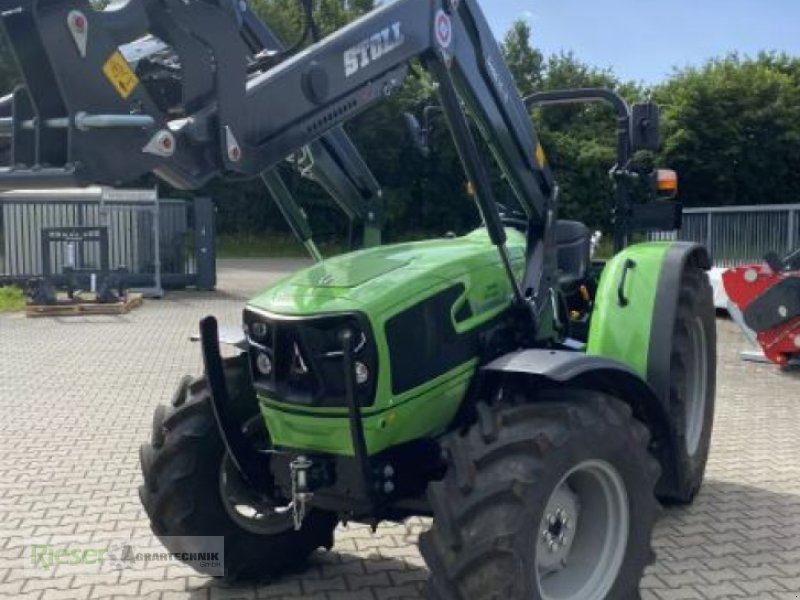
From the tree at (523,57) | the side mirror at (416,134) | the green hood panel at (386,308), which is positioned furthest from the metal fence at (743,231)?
the tree at (523,57)

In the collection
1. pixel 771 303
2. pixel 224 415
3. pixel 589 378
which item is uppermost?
pixel 589 378

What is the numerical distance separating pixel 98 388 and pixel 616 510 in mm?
6473

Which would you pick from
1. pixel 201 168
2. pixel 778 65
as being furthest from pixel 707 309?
pixel 778 65

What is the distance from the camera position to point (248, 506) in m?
4.39

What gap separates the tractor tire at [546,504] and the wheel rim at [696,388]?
1.90 metres

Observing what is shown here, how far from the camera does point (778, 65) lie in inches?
1523


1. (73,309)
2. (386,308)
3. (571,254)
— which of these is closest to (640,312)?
(571,254)

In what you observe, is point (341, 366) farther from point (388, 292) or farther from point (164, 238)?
point (164, 238)

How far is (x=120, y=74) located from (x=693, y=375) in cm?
403

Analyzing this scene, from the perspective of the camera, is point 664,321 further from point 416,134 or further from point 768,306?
point 768,306

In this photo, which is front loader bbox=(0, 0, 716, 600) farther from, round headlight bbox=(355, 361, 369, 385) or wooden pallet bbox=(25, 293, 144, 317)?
wooden pallet bbox=(25, 293, 144, 317)

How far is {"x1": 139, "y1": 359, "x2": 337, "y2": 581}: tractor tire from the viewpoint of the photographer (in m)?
4.17

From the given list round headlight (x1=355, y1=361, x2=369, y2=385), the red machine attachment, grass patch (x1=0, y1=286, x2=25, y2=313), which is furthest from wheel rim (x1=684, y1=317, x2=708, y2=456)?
grass patch (x1=0, y1=286, x2=25, y2=313)

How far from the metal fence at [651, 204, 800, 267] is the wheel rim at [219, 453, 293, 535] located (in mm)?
12360
